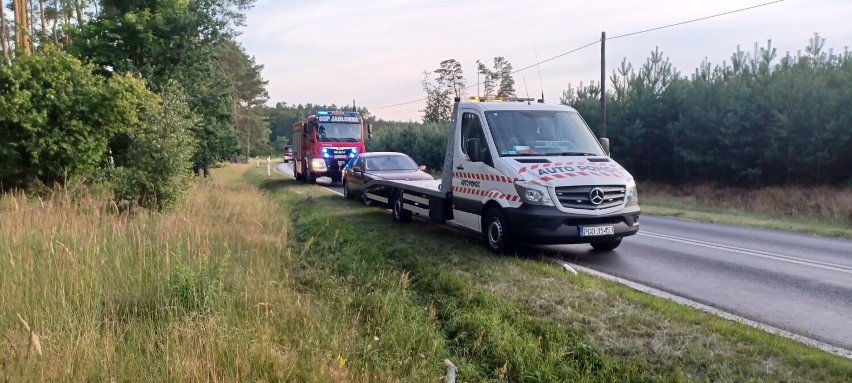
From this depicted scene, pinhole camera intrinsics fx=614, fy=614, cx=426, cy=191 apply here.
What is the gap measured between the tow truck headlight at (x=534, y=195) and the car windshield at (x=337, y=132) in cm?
1848

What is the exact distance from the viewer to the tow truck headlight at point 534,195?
27.6 ft

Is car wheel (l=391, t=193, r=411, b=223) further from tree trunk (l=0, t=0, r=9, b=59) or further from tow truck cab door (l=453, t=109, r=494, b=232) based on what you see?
tree trunk (l=0, t=0, r=9, b=59)

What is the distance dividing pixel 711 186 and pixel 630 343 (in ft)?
77.2

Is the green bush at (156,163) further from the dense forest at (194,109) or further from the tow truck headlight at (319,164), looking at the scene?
the tow truck headlight at (319,164)

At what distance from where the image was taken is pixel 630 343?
507cm

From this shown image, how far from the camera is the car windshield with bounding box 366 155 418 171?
656 inches

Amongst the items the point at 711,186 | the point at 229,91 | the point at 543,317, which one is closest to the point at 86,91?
the point at 229,91

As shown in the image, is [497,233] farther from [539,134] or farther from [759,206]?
[759,206]

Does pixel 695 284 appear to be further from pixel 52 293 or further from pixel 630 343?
pixel 52 293

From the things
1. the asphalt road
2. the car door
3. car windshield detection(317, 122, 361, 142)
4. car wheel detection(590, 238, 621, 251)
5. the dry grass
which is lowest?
the dry grass

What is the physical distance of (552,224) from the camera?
27.4 feet

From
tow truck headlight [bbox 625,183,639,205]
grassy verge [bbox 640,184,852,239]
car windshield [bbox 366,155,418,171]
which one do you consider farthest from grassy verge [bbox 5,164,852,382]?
grassy verge [bbox 640,184,852,239]

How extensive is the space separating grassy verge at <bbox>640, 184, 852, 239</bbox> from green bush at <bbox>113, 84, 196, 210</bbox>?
12545mm

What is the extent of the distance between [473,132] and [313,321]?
5266 mm
